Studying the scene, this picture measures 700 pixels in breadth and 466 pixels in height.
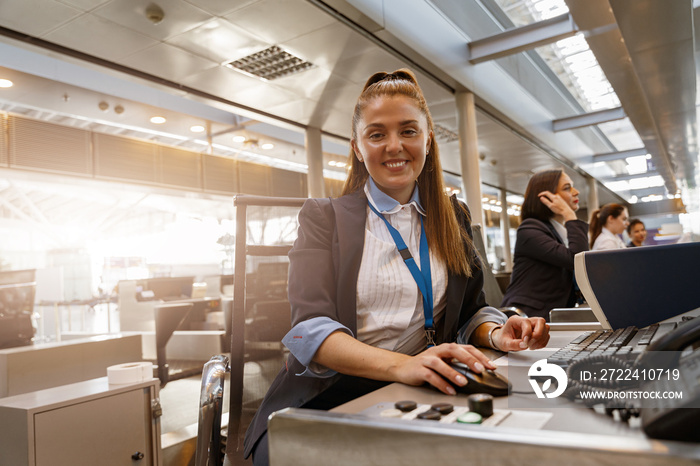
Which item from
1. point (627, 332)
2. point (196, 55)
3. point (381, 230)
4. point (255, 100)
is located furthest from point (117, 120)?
point (627, 332)

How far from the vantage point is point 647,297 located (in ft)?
3.57

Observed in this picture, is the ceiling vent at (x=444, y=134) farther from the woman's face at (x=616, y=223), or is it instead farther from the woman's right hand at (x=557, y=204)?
the woman's right hand at (x=557, y=204)

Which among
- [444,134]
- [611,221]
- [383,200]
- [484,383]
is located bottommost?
[484,383]

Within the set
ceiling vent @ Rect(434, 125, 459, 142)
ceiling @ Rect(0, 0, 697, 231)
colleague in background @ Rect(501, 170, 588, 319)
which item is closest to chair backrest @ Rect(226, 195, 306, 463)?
colleague in background @ Rect(501, 170, 588, 319)

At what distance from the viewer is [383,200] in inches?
49.3

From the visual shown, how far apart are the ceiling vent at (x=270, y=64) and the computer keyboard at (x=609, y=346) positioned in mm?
4581

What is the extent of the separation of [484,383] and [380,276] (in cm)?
49

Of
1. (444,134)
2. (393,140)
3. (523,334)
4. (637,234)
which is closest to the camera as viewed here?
(523,334)

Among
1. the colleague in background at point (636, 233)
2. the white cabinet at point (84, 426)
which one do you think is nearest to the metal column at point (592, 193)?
the colleague in background at point (636, 233)

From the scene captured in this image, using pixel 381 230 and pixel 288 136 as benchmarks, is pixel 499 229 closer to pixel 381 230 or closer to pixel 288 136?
pixel 288 136

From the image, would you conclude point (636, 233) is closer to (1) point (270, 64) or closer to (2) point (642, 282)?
(1) point (270, 64)

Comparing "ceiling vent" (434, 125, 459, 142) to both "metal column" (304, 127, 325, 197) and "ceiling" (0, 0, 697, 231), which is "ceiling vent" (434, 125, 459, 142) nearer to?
"ceiling" (0, 0, 697, 231)

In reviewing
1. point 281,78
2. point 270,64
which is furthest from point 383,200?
point 281,78

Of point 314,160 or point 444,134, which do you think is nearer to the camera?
point 314,160
